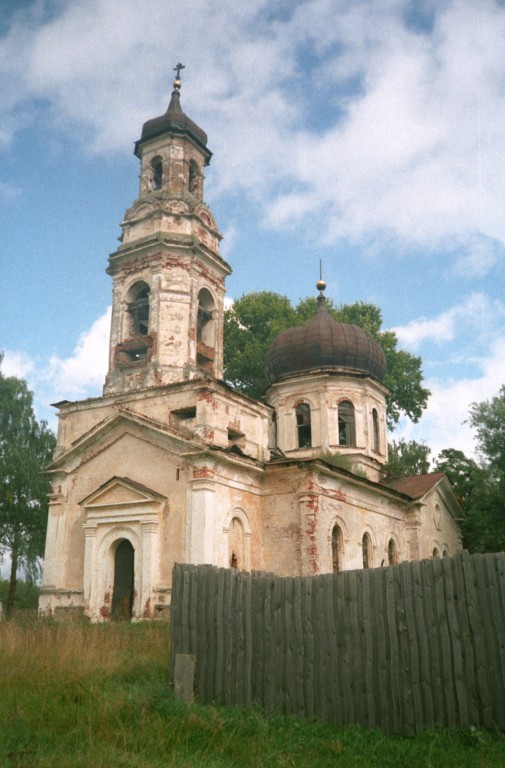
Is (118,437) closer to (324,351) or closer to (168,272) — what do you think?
(168,272)

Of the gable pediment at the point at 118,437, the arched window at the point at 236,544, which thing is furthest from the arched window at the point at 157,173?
the arched window at the point at 236,544

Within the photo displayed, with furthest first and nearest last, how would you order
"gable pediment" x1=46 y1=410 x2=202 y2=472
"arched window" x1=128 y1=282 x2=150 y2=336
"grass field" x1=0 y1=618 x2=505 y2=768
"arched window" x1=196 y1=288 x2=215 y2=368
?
"arched window" x1=128 y1=282 x2=150 y2=336
"arched window" x1=196 y1=288 x2=215 y2=368
"gable pediment" x1=46 y1=410 x2=202 y2=472
"grass field" x1=0 y1=618 x2=505 y2=768

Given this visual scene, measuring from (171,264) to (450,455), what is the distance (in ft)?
51.9

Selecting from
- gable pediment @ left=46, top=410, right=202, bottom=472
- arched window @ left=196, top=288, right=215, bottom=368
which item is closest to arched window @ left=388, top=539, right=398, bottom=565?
arched window @ left=196, top=288, right=215, bottom=368

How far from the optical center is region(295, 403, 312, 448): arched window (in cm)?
2673

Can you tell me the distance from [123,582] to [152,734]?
12.1m

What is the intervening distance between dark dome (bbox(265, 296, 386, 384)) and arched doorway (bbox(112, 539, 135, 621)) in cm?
1085

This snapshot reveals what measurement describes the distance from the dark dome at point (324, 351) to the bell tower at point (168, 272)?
654 centimetres

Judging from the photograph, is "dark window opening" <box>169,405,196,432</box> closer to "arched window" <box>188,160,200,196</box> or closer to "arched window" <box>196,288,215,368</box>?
"arched window" <box>196,288,215,368</box>

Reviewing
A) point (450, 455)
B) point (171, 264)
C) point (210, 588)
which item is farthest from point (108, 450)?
point (450, 455)

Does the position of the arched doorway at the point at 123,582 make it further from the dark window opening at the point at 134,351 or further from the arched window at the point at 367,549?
the arched window at the point at 367,549

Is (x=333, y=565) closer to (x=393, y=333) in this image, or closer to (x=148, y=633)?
(x=148, y=633)

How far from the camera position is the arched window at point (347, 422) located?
1037 inches

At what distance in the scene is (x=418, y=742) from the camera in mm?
6711
